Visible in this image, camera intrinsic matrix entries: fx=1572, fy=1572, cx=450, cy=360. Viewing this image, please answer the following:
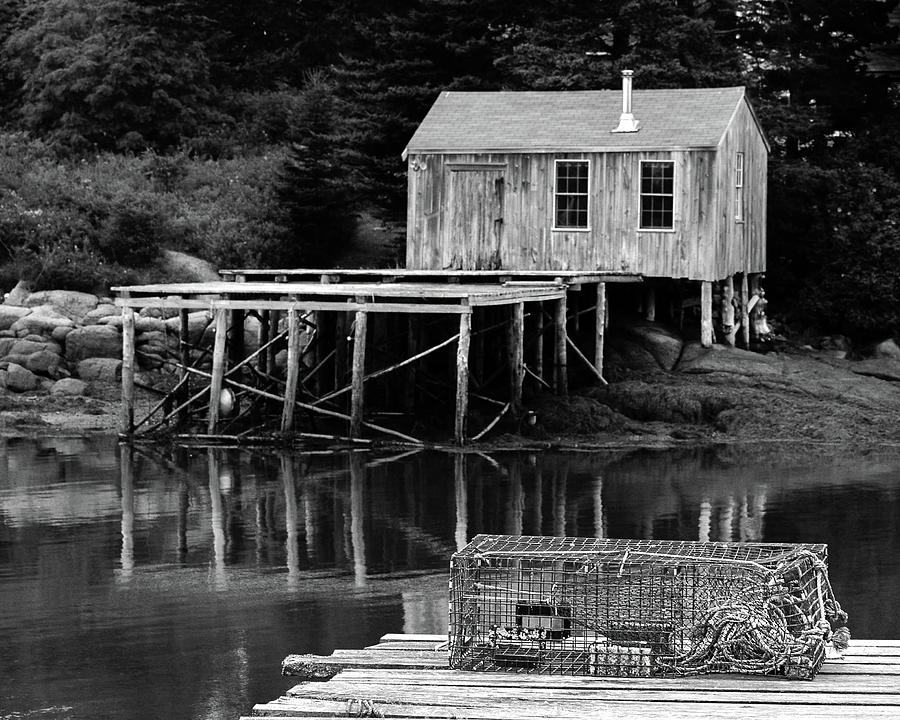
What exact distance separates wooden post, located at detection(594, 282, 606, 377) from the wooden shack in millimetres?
1185

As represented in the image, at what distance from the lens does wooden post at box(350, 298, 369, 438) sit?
23.4 meters

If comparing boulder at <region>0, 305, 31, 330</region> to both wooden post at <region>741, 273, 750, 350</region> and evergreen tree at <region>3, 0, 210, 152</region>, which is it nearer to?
evergreen tree at <region>3, 0, 210, 152</region>

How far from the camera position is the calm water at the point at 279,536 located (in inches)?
468

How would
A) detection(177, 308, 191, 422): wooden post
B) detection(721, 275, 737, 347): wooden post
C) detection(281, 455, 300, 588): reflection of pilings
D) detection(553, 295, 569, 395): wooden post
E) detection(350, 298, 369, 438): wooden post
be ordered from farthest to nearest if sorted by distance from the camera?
detection(721, 275, 737, 347): wooden post → detection(553, 295, 569, 395): wooden post → detection(177, 308, 191, 422): wooden post → detection(350, 298, 369, 438): wooden post → detection(281, 455, 300, 588): reflection of pilings

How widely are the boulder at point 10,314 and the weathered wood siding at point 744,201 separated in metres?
13.0

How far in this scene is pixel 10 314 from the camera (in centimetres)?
2959

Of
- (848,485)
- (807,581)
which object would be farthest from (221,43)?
(807,581)

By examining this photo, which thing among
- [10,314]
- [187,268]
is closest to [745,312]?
[187,268]

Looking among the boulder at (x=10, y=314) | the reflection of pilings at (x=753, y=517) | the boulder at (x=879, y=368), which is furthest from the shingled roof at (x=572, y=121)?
the reflection of pilings at (x=753, y=517)

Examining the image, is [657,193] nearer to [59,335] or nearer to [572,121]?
[572,121]

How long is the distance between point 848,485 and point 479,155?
11259 mm

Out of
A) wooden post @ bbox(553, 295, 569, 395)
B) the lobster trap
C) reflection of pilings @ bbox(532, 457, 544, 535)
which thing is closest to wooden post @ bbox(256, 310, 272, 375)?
wooden post @ bbox(553, 295, 569, 395)

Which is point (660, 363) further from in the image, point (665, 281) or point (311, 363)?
point (311, 363)

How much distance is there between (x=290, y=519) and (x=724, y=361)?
38.7 feet
